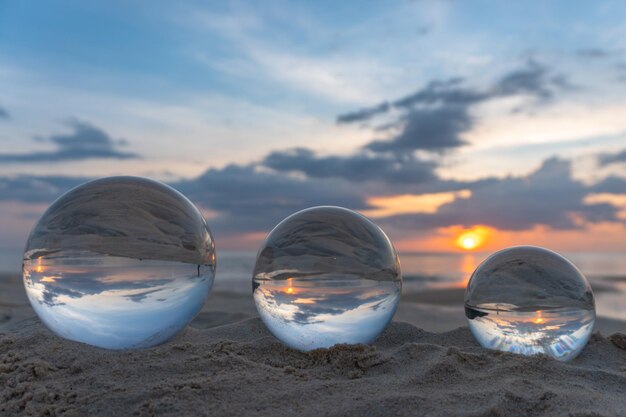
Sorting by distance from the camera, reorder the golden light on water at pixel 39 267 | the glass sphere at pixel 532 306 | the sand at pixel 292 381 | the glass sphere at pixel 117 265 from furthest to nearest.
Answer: the glass sphere at pixel 532 306 → the golden light on water at pixel 39 267 → the glass sphere at pixel 117 265 → the sand at pixel 292 381

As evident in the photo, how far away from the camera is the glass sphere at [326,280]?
155 inches

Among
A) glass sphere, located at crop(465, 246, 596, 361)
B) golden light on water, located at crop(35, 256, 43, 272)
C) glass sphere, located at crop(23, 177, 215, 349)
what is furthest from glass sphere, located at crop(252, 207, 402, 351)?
golden light on water, located at crop(35, 256, 43, 272)

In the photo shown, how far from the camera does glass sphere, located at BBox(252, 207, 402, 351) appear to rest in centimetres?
394

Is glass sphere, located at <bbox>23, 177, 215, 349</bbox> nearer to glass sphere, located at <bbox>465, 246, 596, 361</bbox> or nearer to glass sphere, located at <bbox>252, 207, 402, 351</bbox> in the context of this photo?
glass sphere, located at <bbox>252, 207, 402, 351</bbox>

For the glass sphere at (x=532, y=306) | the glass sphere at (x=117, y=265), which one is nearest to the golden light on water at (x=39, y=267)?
the glass sphere at (x=117, y=265)

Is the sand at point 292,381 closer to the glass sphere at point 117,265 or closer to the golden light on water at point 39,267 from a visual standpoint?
the glass sphere at point 117,265

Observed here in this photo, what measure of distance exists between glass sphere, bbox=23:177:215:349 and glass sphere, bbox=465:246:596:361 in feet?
7.56

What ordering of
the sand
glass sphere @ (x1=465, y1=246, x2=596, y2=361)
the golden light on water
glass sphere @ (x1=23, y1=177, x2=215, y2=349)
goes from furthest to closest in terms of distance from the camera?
glass sphere @ (x1=465, y1=246, x2=596, y2=361)
the golden light on water
glass sphere @ (x1=23, y1=177, x2=215, y2=349)
the sand

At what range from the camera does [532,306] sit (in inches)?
168

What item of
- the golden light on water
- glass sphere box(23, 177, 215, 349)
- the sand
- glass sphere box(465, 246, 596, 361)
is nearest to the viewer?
the sand

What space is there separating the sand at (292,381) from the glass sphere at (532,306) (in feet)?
0.67

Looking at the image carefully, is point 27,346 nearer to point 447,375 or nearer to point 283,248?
point 283,248

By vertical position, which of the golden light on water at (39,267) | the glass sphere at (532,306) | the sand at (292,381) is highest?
the golden light on water at (39,267)

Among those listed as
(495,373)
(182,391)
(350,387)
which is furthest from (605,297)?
(182,391)
